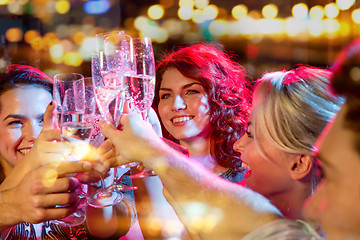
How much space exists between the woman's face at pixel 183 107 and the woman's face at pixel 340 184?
1707 mm

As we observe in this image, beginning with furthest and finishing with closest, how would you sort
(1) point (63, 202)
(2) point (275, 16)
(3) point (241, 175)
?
(2) point (275, 16)
(3) point (241, 175)
(1) point (63, 202)

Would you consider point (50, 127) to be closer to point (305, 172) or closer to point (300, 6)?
point (305, 172)

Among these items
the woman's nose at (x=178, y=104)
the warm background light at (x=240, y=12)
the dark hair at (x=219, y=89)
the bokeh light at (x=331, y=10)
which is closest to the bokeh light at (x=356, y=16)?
the bokeh light at (x=331, y=10)

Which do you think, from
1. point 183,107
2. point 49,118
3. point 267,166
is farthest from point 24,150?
point 267,166

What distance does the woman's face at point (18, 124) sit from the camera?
1909 millimetres

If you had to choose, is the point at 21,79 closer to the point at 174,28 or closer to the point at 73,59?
the point at 174,28

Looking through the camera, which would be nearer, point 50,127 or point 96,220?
point 50,127

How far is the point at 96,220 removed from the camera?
1839mm

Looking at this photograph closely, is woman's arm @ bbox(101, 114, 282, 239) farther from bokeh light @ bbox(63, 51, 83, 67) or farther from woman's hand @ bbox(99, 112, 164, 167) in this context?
bokeh light @ bbox(63, 51, 83, 67)

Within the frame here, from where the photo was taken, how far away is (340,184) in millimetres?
759

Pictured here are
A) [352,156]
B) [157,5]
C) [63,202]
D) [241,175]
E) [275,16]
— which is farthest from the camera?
[157,5]

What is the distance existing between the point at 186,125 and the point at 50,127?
124 cm

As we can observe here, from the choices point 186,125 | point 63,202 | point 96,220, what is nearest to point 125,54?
point 63,202

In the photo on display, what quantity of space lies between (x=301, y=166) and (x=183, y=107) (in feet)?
3.86
